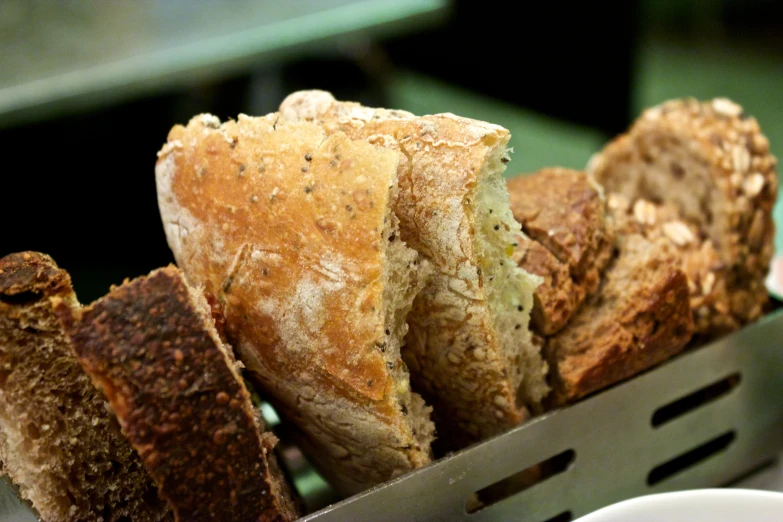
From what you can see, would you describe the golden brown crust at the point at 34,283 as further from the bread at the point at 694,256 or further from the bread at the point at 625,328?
the bread at the point at 694,256

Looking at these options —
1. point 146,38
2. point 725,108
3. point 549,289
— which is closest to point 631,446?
point 549,289

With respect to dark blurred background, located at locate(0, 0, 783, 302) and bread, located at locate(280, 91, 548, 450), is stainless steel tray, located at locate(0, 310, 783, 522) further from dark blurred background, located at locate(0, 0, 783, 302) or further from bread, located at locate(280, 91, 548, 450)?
dark blurred background, located at locate(0, 0, 783, 302)

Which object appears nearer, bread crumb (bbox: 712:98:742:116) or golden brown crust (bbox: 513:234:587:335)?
golden brown crust (bbox: 513:234:587:335)

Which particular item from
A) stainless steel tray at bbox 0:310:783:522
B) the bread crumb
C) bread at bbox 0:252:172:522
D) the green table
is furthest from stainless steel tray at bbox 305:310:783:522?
the green table

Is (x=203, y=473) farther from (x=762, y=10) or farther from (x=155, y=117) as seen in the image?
(x=762, y=10)

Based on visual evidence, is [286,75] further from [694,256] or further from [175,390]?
[175,390]
